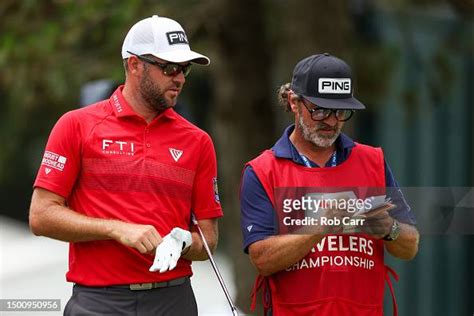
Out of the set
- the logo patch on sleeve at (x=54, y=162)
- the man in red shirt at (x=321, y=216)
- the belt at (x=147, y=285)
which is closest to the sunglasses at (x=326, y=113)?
the man in red shirt at (x=321, y=216)

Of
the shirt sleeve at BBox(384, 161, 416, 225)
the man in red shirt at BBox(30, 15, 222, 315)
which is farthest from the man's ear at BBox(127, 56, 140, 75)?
the shirt sleeve at BBox(384, 161, 416, 225)

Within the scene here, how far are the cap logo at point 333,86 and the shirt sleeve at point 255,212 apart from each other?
44cm

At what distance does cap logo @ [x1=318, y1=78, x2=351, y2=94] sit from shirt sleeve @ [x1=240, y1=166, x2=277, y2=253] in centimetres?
44

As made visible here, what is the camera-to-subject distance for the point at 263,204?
5117 mm

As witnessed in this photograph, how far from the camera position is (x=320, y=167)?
5191 millimetres

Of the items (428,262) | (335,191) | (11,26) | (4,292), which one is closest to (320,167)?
(335,191)

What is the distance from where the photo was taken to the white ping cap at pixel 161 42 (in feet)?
17.3

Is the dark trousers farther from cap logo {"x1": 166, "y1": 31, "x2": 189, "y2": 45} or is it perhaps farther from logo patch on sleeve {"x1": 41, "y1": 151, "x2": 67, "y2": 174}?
cap logo {"x1": 166, "y1": 31, "x2": 189, "y2": 45}

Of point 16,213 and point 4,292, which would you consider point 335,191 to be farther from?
point 16,213

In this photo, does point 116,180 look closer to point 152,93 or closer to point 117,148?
point 117,148

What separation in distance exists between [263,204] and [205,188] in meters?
0.40

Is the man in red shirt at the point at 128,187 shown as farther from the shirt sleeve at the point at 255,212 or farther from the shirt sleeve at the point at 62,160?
the shirt sleeve at the point at 255,212

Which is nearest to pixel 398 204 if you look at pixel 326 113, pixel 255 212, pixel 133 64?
pixel 326 113

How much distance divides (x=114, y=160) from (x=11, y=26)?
→ 16.4 feet
